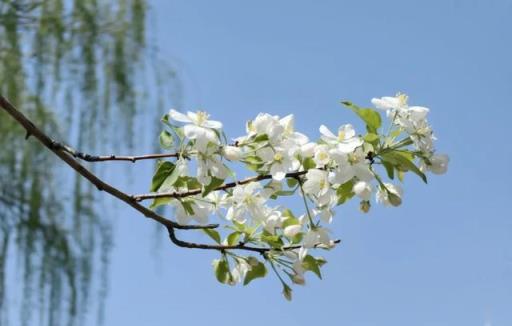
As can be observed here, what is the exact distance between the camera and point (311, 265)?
49cm

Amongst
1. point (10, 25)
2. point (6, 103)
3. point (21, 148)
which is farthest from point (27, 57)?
point (6, 103)

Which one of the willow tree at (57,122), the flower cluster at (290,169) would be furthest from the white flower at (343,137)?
the willow tree at (57,122)

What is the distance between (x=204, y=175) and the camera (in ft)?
1.45

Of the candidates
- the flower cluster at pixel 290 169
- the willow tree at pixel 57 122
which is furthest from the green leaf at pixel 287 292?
the willow tree at pixel 57 122

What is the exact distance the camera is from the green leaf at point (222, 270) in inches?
20.2

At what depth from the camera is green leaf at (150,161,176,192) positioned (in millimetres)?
464

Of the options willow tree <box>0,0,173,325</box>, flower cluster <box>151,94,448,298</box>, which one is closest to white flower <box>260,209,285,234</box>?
flower cluster <box>151,94,448,298</box>

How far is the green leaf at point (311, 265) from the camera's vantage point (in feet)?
1.60

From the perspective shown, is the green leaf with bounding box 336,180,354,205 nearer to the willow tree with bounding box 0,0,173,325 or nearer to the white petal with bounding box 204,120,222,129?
the white petal with bounding box 204,120,222,129

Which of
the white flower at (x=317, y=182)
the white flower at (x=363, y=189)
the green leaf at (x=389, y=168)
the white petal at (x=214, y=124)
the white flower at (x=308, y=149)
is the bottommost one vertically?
the white flower at (x=363, y=189)

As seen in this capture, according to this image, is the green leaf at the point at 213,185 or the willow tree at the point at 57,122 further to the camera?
the willow tree at the point at 57,122

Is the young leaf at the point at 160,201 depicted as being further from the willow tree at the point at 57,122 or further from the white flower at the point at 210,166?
the willow tree at the point at 57,122

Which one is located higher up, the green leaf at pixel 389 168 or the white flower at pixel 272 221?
the green leaf at pixel 389 168

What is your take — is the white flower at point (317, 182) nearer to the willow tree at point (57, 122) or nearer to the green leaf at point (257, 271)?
the green leaf at point (257, 271)
